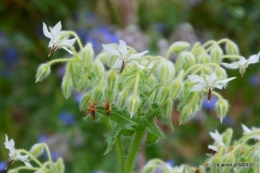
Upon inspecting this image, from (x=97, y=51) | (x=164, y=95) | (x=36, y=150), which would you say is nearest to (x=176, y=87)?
(x=164, y=95)

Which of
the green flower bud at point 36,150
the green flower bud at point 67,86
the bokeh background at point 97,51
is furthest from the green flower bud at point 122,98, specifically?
Result: the bokeh background at point 97,51

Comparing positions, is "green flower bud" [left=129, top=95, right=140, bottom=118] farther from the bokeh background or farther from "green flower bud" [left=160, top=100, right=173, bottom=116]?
the bokeh background

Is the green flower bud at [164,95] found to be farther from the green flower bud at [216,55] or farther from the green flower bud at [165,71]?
the green flower bud at [216,55]

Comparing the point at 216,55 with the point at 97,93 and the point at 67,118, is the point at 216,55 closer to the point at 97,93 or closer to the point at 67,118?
the point at 97,93

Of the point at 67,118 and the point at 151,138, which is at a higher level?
the point at 67,118

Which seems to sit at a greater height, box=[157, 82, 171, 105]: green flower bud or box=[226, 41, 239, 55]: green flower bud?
box=[226, 41, 239, 55]: green flower bud

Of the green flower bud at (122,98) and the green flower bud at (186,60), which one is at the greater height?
the green flower bud at (186,60)

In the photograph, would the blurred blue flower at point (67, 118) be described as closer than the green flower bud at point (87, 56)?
No

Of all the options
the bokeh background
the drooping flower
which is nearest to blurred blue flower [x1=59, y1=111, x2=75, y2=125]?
the bokeh background

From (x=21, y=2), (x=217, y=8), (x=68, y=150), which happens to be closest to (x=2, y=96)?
(x=21, y=2)
